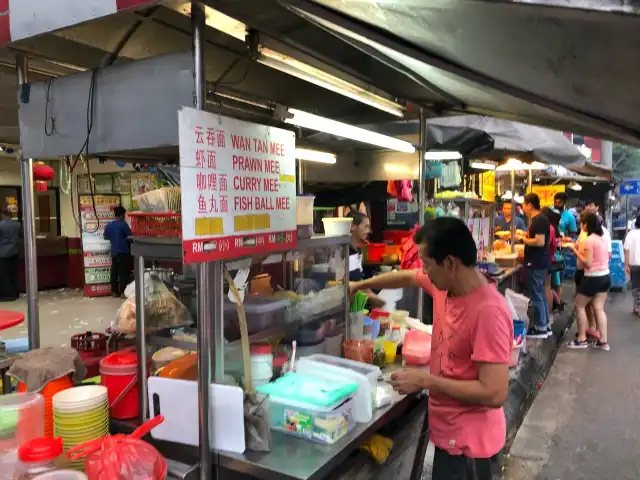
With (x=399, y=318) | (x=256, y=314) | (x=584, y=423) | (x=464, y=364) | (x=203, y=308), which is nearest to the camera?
(x=203, y=308)

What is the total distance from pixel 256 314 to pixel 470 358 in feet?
3.53

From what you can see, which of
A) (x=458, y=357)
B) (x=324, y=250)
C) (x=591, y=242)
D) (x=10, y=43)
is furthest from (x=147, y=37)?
(x=591, y=242)

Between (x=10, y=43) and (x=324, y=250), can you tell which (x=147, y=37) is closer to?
(x=10, y=43)

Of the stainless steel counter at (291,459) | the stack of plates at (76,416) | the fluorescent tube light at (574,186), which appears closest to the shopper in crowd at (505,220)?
the fluorescent tube light at (574,186)

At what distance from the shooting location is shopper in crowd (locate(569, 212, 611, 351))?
7.05 meters

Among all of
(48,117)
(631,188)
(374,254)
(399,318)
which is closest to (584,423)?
(399,318)

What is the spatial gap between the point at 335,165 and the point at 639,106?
173 inches

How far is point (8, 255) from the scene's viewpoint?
33.6 ft

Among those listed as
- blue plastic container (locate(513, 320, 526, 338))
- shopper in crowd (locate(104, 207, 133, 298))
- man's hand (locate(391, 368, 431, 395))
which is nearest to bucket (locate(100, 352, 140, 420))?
man's hand (locate(391, 368, 431, 395))

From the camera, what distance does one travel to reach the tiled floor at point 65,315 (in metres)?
7.57

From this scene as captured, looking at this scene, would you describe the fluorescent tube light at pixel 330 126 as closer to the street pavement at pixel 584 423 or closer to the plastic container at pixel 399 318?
the plastic container at pixel 399 318

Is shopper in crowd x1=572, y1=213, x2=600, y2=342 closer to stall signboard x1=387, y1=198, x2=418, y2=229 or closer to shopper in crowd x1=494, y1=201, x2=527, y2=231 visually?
stall signboard x1=387, y1=198, x2=418, y2=229

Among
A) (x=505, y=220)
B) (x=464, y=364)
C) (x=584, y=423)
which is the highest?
(x=505, y=220)

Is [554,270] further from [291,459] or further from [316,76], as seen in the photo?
[291,459]
